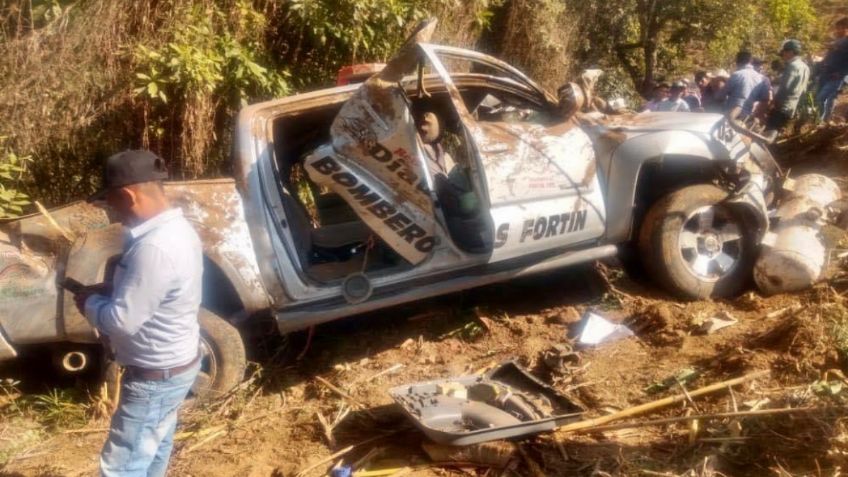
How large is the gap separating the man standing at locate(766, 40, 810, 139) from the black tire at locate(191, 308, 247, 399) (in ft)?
20.3

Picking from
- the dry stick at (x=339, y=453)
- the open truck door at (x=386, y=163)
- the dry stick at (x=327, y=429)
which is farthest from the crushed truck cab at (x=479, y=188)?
the dry stick at (x=339, y=453)

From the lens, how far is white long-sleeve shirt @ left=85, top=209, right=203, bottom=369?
9.02 feet

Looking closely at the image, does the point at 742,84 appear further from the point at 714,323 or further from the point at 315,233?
the point at 315,233

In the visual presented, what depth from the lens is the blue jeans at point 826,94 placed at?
8453 millimetres

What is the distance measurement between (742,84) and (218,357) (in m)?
6.78

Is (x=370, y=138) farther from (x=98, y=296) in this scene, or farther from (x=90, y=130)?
(x=90, y=130)

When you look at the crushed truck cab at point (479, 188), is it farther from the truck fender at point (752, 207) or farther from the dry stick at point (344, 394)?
the dry stick at point (344, 394)

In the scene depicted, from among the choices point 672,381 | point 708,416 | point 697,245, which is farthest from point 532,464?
point 697,245

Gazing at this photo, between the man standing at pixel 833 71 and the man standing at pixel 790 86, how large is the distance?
53 centimetres

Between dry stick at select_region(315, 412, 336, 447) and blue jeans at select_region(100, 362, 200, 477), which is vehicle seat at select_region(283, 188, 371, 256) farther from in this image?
blue jeans at select_region(100, 362, 200, 477)

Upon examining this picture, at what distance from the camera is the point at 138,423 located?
299cm

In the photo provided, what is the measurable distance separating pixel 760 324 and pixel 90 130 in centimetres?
512

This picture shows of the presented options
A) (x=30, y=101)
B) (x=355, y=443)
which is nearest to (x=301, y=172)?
(x=30, y=101)

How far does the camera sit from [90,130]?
19.4ft
